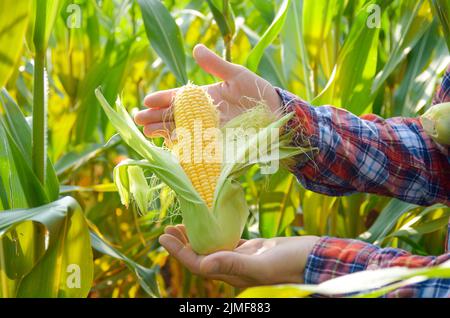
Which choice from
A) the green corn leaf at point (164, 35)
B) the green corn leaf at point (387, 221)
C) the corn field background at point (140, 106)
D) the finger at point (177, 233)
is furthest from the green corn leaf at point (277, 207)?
the finger at point (177, 233)

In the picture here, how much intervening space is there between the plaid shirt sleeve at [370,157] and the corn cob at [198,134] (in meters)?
0.13

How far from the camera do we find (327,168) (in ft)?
3.71

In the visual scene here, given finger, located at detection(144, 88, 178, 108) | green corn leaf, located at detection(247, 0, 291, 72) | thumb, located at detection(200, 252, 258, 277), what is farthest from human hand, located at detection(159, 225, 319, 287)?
green corn leaf, located at detection(247, 0, 291, 72)

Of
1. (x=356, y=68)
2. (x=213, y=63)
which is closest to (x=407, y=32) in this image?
(x=356, y=68)

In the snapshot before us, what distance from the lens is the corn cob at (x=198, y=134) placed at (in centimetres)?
104

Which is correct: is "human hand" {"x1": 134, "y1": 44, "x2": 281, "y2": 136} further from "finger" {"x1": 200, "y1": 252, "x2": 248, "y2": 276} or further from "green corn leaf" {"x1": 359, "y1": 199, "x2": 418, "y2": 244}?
"green corn leaf" {"x1": 359, "y1": 199, "x2": 418, "y2": 244}

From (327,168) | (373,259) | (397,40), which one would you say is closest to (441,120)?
(327,168)

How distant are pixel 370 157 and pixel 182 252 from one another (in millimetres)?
342

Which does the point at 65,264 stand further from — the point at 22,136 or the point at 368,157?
the point at 368,157

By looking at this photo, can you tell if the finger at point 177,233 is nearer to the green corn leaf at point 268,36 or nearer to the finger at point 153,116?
the finger at point 153,116

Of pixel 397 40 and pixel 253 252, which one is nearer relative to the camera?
pixel 253 252

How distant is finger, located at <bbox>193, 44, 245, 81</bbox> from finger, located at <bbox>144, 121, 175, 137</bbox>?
0.12m
